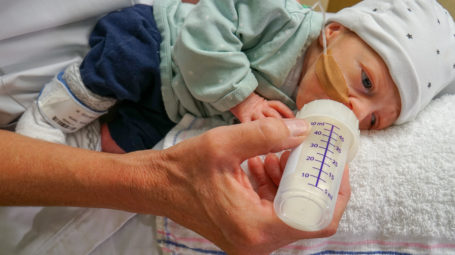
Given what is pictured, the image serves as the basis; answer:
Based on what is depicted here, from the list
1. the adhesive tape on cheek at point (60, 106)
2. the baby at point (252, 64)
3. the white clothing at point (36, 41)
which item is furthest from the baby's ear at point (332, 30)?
the adhesive tape on cheek at point (60, 106)

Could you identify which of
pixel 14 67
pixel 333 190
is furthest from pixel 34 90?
pixel 333 190

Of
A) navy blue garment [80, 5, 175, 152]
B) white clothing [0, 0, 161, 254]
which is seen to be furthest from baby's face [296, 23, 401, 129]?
white clothing [0, 0, 161, 254]

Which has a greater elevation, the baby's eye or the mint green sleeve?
the mint green sleeve

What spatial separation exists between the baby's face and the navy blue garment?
0.50 m

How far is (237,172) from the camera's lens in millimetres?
693

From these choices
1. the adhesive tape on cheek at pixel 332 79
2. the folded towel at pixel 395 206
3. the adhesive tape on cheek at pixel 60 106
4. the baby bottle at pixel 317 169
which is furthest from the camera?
the adhesive tape on cheek at pixel 60 106

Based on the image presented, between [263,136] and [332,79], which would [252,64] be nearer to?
[332,79]

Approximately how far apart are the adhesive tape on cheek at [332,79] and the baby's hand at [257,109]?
0.47 feet

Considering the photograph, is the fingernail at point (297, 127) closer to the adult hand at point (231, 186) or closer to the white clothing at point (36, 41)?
the adult hand at point (231, 186)

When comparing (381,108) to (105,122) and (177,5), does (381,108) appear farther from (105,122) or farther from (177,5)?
(105,122)

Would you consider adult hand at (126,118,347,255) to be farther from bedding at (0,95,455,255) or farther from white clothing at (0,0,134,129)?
white clothing at (0,0,134,129)

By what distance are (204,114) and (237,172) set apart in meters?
0.47

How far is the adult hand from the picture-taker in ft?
2.13

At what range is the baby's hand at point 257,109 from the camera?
982 mm
